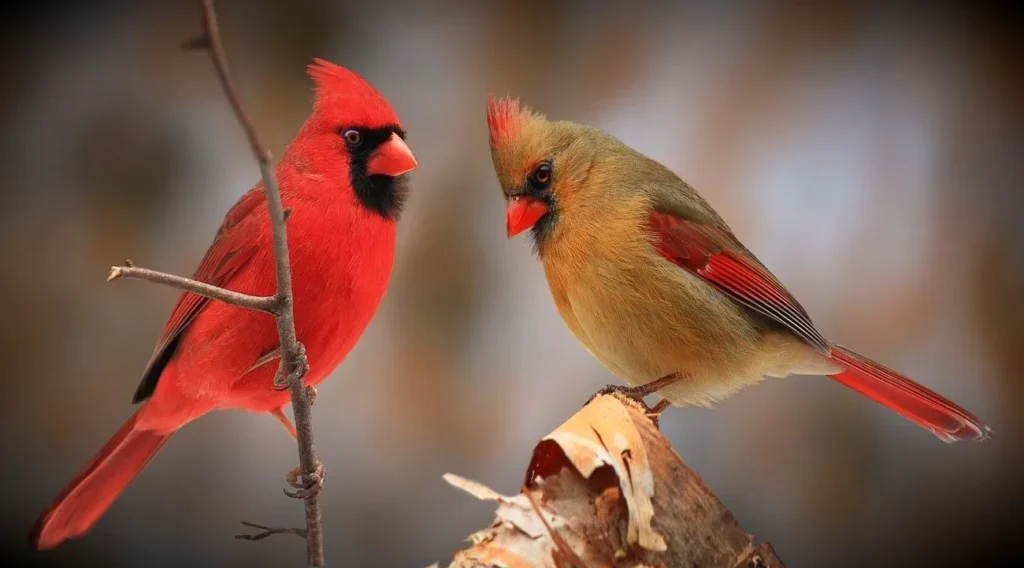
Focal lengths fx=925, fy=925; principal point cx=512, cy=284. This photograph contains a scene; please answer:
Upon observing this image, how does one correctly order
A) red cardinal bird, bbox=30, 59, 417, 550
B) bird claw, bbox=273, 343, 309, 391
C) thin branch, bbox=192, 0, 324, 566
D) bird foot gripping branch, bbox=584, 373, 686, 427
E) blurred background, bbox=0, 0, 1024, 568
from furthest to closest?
blurred background, bbox=0, 0, 1024, 568
bird foot gripping branch, bbox=584, 373, 686, 427
red cardinal bird, bbox=30, 59, 417, 550
bird claw, bbox=273, 343, 309, 391
thin branch, bbox=192, 0, 324, 566

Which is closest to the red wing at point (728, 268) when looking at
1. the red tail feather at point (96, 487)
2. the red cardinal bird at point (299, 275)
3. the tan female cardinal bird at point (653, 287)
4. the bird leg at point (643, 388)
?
the tan female cardinal bird at point (653, 287)

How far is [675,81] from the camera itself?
2.02 m

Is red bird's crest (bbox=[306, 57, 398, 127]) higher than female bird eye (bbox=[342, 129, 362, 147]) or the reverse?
higher

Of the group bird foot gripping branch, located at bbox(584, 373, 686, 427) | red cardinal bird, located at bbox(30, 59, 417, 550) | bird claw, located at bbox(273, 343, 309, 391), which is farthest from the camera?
bird foot gripping branch, located at bbox(584, 373, 686, 427)

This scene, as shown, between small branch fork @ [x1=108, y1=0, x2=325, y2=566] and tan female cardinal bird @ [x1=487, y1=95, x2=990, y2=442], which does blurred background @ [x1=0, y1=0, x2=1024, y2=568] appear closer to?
tan female cardinal bird @ [x1=487, y1=95, x2=990, y2=442]

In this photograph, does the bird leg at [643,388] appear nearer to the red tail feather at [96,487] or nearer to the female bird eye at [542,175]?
the female bird eye at [542,175]

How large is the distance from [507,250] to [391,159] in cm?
75

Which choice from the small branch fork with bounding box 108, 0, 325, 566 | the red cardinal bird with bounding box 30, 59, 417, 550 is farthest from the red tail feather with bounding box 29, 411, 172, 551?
the small branch fork with bounding box 108, 0, 325, 566

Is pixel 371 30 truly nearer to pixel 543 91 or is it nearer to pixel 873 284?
pixel 543 91

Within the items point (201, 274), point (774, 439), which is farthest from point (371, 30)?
point (774, 439)

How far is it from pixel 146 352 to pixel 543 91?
969mm

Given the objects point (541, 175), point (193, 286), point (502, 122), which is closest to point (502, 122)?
point (502, 122)

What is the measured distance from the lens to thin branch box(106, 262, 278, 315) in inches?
33.6

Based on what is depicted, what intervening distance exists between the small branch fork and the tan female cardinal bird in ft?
1.41
